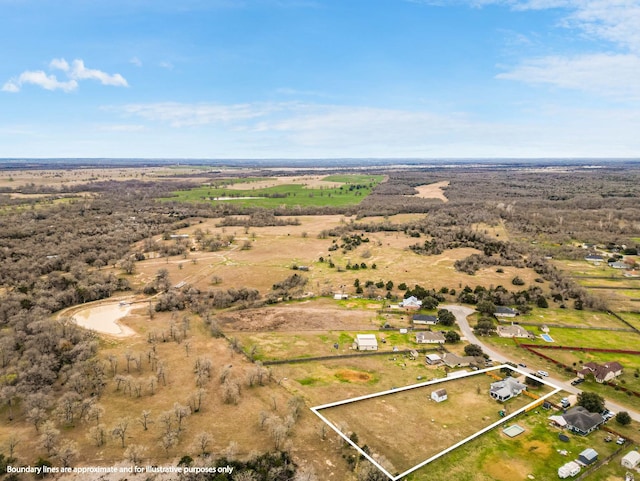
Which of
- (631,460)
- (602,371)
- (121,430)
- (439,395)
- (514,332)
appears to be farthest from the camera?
(514,332)

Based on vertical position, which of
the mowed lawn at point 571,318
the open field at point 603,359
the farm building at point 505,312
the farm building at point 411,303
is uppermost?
the farm building at point 411,303

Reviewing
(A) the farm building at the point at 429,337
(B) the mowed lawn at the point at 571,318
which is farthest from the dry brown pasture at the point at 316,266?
(A) the farm building at the point at 429,337

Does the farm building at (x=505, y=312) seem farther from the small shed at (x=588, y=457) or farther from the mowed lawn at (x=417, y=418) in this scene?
the small shed at (x=588, y=457)

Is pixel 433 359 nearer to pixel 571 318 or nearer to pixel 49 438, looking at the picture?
pixel 571 318

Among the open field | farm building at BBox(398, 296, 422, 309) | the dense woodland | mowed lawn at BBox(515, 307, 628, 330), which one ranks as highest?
the dense woodland

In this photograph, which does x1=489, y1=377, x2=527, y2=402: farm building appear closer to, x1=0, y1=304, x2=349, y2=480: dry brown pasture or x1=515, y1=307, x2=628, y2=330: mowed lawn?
x1=0, y1=304, x2=349, y2=480: dry brown pasture

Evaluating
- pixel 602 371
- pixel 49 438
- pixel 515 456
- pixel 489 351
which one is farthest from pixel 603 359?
pixel 49 438
